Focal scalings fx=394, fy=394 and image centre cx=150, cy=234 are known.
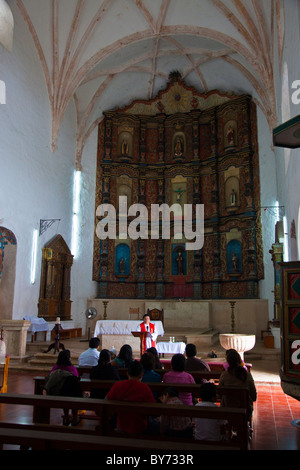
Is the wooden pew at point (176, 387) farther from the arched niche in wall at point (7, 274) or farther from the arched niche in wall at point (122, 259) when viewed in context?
the arched niche in wall at point (122, 259)

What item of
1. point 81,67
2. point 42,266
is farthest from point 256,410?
point 81,67

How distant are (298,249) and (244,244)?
932 centimetres

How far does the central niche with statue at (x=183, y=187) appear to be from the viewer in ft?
63.4

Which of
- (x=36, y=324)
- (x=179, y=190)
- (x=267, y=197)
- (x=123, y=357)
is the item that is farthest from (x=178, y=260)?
(x=123, y=357)

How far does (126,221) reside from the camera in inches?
826

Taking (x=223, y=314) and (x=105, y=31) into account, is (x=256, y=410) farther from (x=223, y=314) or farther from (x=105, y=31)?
(x=105, y=31)

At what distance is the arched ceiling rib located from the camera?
16.1m

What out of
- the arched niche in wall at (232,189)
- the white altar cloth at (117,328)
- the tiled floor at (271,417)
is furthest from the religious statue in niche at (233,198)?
the tiled floor at (271,417)

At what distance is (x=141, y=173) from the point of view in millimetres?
21844

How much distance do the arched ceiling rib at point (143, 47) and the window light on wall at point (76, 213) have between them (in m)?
0.69

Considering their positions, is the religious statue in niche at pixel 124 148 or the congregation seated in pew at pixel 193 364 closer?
the congregation seated in pew at pixel 193 364

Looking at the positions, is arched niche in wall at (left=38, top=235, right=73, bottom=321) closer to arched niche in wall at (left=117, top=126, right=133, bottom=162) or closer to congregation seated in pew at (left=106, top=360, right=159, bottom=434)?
arched niche in wall at (left=117, top=126, right=133, bottom=162)

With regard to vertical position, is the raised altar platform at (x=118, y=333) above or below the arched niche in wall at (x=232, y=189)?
below

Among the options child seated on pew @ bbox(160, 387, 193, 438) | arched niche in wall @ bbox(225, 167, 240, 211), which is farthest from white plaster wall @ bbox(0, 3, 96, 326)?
child seated on pew @ bbox(160, 387, 193, 438)
